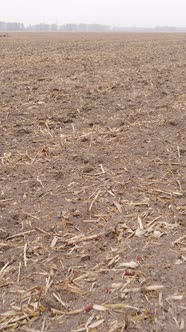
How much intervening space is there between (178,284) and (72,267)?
89 cm

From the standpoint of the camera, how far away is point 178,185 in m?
4.56

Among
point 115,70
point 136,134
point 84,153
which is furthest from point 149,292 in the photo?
point 115,70

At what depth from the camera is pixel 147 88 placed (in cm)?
902

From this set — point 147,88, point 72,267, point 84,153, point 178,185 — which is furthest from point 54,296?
point 147,88

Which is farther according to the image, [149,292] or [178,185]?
[178,185]

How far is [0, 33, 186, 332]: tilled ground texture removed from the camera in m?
2.84

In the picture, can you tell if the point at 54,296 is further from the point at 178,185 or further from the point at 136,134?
the point at 136,134

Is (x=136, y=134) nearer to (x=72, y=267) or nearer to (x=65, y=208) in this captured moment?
(x=65, y=208)

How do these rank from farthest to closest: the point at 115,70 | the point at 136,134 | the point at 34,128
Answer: the point at 115,70, the point at 34,128, the point at 136,134

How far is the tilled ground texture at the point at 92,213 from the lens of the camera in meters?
2.84

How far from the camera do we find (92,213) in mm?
4062

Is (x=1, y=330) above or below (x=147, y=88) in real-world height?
below

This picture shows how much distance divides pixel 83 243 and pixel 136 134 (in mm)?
2845

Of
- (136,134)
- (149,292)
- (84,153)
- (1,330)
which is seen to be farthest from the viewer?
(136,134)
